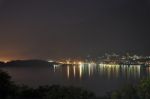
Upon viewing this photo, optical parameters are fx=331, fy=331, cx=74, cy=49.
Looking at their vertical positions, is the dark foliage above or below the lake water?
above

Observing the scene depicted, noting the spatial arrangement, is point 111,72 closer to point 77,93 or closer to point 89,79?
point 89,79

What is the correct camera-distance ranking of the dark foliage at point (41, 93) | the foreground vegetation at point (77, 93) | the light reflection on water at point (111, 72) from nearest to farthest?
1. the foreground vegetation at point (77, 93)
2. the dark foliage at point (41, 93)
3. the light reflection on water at point (111, 72)

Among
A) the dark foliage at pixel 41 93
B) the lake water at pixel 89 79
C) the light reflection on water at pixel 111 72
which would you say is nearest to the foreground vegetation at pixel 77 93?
the dark foliage at pixel 41 93

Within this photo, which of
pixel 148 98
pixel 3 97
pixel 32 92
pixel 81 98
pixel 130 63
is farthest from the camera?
pixel 130 63

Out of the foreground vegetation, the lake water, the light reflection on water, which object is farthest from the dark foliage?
the light reflection on water

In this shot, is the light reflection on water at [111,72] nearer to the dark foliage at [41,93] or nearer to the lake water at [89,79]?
the lake water at [89,79]

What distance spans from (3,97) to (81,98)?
8.66 feet

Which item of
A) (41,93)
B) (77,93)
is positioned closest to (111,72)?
(41,93)

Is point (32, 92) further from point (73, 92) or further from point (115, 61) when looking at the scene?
point (115, 61)

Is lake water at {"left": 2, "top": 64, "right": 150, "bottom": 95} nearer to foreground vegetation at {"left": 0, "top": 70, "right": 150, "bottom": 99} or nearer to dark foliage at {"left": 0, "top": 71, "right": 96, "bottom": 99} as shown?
dark foliage at {"left": 0, "top": 71, "right": 96, "bottom": 99}

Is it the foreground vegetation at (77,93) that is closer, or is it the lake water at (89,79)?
the foreground vegetation at (77,93)

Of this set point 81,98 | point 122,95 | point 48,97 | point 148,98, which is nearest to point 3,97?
point 48,97

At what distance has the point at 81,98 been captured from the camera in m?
8.95

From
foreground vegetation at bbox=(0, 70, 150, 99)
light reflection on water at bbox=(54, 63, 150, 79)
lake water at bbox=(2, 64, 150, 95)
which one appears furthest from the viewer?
light reflection on water at bbox=(54, 63, 150, 79)
